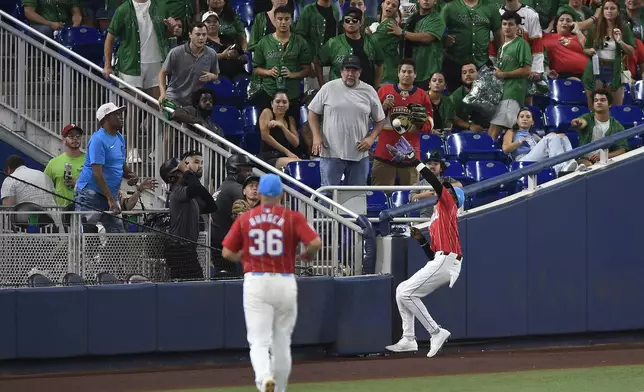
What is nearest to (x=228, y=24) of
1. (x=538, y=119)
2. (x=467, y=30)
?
(x=467, y=30)

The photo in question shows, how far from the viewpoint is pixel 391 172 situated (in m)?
15.0

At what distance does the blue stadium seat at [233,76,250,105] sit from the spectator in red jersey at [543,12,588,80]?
4.22m

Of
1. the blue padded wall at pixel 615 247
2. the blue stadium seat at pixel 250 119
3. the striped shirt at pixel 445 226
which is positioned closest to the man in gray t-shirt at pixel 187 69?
the blue stadium seat at pixel 250 119

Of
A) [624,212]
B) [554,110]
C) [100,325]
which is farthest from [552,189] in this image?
[100,325]

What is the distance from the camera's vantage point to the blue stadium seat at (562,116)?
17.5m

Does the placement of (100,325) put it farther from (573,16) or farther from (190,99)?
(573,16)

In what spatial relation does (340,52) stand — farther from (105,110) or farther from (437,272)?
(437,272)

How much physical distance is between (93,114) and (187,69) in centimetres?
114

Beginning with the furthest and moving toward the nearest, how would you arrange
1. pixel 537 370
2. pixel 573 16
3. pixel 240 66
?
pixel 573 16
pixel 240 66
pixel 537 370

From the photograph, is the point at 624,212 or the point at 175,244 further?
the point at 624,212

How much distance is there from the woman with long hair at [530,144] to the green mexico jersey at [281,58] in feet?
8.55

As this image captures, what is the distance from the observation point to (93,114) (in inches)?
592

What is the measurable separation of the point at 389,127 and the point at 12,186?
4.20m

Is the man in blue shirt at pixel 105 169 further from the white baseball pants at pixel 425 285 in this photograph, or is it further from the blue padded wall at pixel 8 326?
the white baseball pants at pixel 425 285
